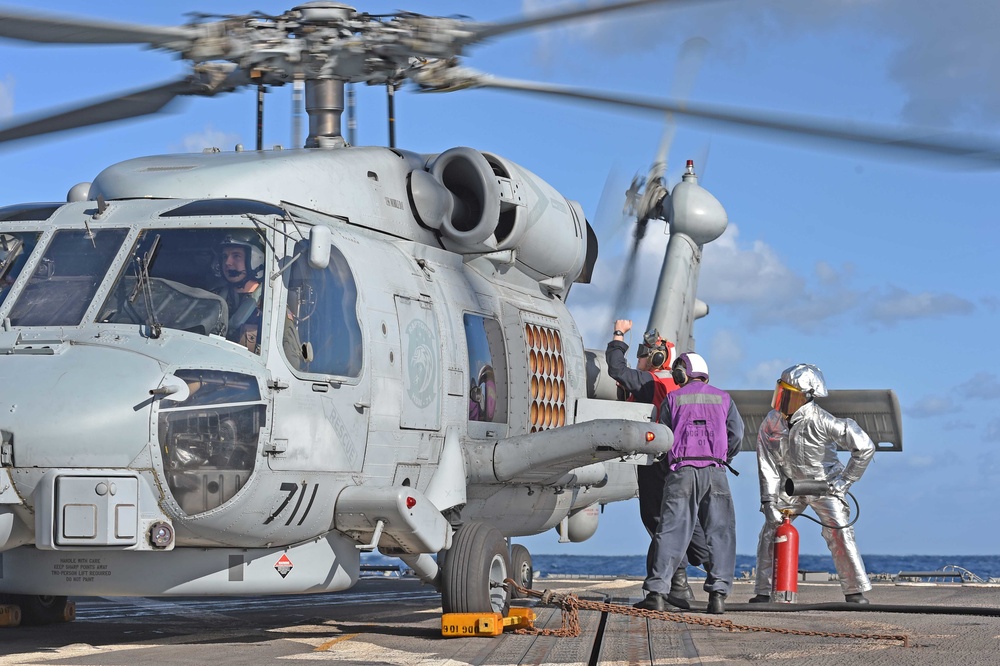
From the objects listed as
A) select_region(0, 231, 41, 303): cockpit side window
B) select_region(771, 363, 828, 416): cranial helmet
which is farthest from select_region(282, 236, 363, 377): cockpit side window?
select_region(771, 363, 828, 416): cranial helmet

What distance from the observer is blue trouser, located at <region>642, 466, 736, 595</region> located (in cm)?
948

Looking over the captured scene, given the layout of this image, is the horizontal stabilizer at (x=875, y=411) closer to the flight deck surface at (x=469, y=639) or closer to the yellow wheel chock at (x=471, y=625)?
the flight deck surface at (x=469, y=639)

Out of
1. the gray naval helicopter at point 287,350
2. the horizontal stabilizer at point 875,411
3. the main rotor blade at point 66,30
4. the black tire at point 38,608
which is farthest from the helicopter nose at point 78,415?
the horizontal stabilizer at point 875,411

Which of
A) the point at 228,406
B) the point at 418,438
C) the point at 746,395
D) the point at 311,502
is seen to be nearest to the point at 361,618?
the point at 418,438

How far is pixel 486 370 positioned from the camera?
9.70 m

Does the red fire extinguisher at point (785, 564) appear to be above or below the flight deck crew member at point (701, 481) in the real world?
below

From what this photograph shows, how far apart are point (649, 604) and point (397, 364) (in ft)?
8.43

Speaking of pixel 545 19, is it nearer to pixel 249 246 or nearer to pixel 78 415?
pixel 249 246

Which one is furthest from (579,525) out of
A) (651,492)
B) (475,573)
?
(475,573)

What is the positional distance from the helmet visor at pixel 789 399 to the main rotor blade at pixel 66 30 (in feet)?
18.1

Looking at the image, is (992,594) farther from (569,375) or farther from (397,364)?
(397,364)

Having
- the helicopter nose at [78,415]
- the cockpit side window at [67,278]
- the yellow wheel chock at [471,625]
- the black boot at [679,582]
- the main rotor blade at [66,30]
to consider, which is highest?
the main rotor blade at [66,30]

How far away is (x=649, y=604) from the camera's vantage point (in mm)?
9422

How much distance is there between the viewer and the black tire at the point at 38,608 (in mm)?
8922
